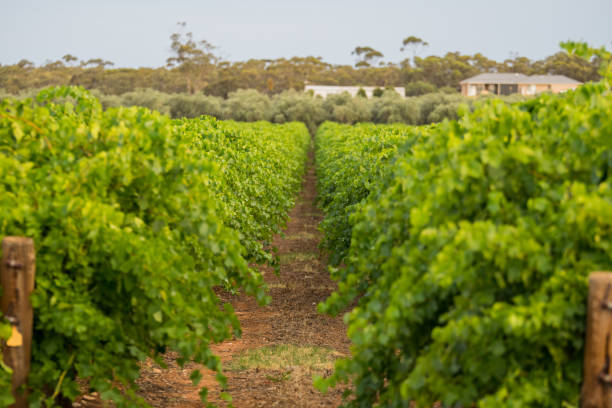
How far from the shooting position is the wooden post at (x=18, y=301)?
10.8ft

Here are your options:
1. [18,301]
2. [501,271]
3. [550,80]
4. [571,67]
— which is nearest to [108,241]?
[18,301]

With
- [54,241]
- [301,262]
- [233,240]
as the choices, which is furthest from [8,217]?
[301,262]

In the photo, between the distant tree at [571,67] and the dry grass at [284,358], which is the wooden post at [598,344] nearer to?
the dry grass at [284,358]

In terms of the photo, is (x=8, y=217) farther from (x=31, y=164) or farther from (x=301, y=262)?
(x=301, y=262)

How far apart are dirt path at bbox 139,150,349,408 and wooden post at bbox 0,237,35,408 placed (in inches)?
76.8

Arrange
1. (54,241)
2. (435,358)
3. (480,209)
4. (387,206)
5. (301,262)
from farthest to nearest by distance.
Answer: (301,262), (387,206), (54,241), (480,209), (435,358)

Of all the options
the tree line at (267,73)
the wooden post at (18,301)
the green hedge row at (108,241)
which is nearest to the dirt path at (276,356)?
the green hedge row at (108,241)

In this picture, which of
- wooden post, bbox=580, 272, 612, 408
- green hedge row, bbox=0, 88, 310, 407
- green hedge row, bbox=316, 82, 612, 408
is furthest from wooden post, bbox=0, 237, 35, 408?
wooden post, bbox=580, 272, 612, 408

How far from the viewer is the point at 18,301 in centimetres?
335

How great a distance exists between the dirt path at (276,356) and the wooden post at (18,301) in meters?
1.95

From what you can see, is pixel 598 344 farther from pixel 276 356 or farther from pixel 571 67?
pixel 571 67

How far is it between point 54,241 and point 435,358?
196cm

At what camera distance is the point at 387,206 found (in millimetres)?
4023

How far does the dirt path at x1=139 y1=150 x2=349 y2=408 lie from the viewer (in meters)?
5.45
